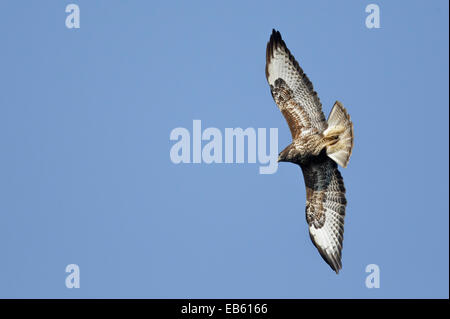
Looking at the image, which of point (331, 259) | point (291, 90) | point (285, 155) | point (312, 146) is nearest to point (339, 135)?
point (312, 146)

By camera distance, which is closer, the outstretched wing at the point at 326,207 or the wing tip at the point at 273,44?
the outstretched wing at the point at 326,207

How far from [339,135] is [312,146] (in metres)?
0.39

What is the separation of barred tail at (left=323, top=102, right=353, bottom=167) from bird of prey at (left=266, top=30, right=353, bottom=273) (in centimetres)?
1

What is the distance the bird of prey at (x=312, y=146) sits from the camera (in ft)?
30.9

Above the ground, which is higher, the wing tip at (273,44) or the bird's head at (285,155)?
the wing tip at (273,44)

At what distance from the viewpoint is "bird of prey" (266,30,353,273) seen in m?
9.41

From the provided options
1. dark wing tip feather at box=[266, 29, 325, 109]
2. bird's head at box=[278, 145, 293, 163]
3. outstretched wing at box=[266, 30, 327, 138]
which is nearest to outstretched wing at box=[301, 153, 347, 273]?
bird's head at box=[278, 145, 293, 163]

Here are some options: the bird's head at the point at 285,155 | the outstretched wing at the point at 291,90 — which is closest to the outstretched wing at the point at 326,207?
the bird's head at the point at 285,155

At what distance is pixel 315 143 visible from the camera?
9359 millimetres

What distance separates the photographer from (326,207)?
9.77m

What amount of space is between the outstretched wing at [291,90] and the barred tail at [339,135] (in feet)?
0.97

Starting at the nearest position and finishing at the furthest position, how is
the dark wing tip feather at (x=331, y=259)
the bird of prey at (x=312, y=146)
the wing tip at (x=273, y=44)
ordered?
1. the bird of prey at (x=312, y=146)
2. the dark wing tip feather at (x=331, y=259)
3. the wing tip at (x=273, y=44)

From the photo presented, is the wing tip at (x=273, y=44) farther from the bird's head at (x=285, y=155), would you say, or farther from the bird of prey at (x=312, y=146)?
the bird's head at (x=285, y=155)
